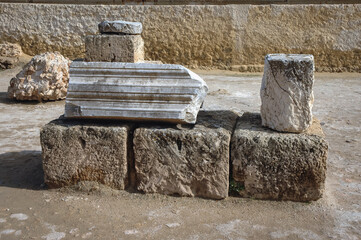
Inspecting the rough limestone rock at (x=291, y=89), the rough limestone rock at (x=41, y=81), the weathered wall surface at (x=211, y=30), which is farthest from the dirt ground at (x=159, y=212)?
the weathered wall surface at (x=211, y=30)

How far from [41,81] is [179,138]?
12.9 feet

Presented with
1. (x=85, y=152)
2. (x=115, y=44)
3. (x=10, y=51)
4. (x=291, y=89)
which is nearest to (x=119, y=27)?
(x=115, y=44)

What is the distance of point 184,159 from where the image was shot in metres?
2.89

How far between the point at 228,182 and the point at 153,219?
633 mm

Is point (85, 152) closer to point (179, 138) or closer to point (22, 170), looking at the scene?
point (179, 138)

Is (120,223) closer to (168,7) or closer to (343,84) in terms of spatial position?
(343,84)

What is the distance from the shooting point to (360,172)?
3396 mm

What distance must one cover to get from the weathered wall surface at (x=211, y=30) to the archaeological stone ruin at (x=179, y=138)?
617cm

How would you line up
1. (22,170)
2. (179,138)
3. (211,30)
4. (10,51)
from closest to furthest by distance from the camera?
(179,138), (22,170), (211,30), (10,51)

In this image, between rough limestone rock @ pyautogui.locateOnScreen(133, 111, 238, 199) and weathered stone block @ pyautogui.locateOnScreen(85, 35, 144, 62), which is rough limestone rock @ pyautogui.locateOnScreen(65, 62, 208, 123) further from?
weathered stone block @ pyautogui.locateOnScreen(85, 35, 144, 62)

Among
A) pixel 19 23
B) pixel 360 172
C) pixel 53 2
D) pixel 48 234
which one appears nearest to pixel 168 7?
pixel 53 2

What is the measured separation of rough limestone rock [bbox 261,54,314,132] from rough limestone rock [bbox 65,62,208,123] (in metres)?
0.54

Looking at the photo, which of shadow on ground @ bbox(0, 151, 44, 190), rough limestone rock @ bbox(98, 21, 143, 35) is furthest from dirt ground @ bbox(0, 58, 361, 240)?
rough limestone rock @ bbox(98, 21, 143, 35)

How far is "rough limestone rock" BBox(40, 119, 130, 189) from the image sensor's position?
116 inches
